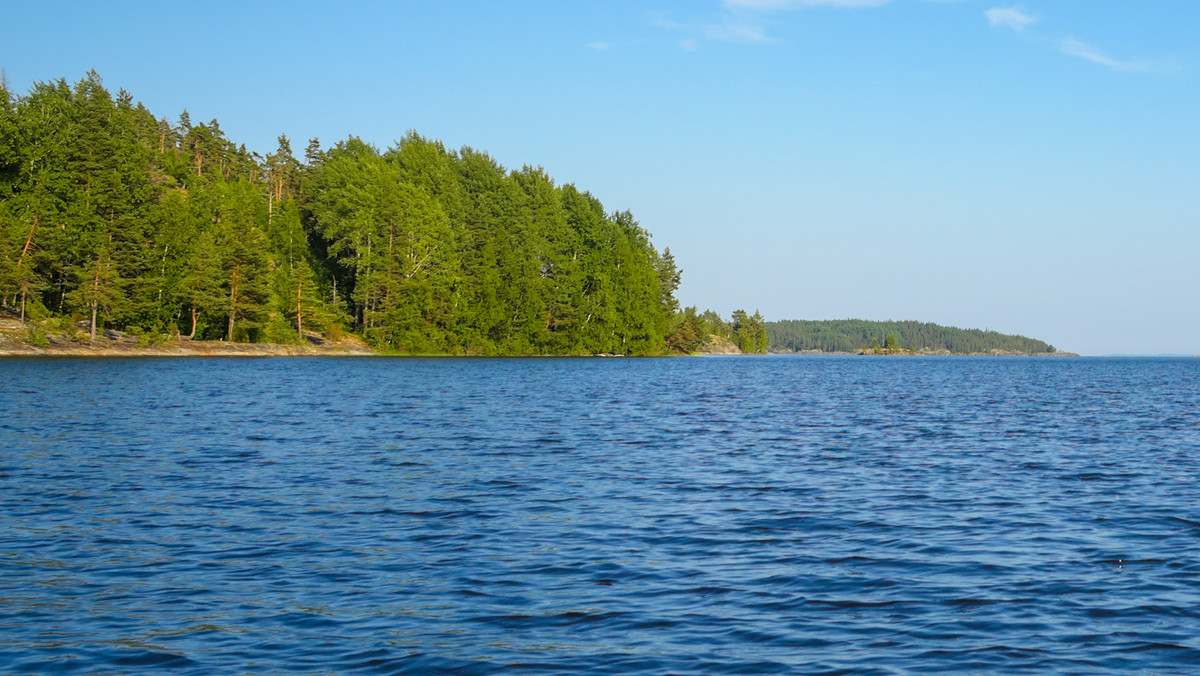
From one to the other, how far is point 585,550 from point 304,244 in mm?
122626

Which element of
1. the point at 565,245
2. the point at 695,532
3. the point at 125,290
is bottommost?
the point at 695,532

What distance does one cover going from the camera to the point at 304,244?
129m

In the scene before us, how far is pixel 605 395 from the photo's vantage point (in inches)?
2270

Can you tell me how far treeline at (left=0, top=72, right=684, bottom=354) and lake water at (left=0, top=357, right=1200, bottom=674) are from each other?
6832 cm

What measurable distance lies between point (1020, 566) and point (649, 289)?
5743 inches

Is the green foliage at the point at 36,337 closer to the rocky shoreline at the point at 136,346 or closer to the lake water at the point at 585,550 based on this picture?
the rocky shoreline at the point at 136,346

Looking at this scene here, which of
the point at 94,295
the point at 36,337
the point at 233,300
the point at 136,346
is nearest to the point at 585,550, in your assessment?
the point at 36,337

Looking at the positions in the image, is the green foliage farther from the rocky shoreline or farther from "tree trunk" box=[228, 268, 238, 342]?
"tree trunk" box=[228, 268, 238, 342]

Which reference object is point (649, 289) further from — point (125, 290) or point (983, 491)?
point (983, 491)

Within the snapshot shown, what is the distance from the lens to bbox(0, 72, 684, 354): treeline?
302 feet

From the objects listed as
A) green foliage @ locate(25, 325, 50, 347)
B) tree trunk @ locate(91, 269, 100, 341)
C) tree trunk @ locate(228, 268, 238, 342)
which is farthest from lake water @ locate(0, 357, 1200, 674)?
tree trunk @ locate(228, 268, 238, 342)

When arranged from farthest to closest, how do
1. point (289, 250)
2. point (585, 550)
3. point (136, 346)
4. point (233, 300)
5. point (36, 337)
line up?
point (289, 250)
point (233, 300)
point (136, 346)
point (36, 337)
point (585, 550)

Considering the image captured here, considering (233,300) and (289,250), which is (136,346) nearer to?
(233,300)

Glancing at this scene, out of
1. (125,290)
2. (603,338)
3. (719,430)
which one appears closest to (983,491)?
(719,430)
